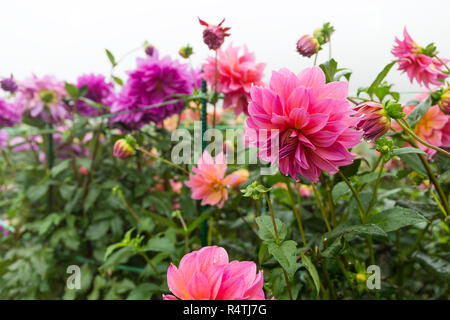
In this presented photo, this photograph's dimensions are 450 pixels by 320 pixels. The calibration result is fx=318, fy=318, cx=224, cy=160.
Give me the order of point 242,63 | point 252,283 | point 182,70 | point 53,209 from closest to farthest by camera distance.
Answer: point 252,283 < point 242,63 < point 182,70 < point 53,209

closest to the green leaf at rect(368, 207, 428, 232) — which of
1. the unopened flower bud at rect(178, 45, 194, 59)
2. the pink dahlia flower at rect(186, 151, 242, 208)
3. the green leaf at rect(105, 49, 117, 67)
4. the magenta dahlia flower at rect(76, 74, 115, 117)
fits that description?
the pink dahlia flower at rect(186, 151, 242, 208)

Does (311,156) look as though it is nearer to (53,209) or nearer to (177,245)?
(177,245)

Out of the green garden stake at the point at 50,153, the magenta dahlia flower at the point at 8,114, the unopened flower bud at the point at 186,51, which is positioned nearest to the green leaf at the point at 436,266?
the unopened flower bud at the point at 186,51

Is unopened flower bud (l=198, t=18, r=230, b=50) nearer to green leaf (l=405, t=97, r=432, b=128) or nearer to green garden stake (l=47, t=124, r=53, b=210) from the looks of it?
green leaf (l=405, t=97, r=432, b=128)

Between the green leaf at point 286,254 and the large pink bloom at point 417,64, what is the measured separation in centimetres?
36

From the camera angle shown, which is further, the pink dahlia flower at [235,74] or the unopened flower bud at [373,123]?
the pink dahlia flower at [235,74]

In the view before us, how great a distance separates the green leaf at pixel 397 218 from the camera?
353 millimetres

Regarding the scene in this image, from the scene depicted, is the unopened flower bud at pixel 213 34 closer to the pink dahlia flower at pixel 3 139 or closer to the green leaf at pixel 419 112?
the green leaf at pixel 419 112

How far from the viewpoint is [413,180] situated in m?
0.53

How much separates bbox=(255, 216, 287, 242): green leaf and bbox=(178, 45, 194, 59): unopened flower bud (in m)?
0.45

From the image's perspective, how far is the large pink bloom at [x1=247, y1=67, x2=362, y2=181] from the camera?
306 mm
